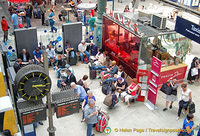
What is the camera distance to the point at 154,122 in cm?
938

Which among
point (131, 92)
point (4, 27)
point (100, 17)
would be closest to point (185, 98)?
point (131, 92)

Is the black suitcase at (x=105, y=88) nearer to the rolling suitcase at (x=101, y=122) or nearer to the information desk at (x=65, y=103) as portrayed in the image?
the rolling suitcase at (x=101, y=122)

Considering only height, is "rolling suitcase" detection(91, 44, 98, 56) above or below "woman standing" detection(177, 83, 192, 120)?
above

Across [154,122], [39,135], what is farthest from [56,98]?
[154,122]

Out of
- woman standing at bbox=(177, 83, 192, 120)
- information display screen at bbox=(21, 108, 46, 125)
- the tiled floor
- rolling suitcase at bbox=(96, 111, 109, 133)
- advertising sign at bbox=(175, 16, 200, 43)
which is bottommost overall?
the tiled floor

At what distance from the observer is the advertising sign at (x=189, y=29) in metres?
7.87

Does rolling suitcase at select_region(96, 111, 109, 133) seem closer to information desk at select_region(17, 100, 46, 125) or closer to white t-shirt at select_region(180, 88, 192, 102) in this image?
white t-shirt at select_region(180, 88, 192, 102)

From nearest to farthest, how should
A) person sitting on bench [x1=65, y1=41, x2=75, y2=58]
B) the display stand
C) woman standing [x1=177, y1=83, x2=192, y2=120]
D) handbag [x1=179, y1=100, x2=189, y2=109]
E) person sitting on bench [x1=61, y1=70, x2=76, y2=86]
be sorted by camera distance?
woman standing [x1=177, y1=83, x2=192, y2=120], handbag [x1=179, y1=100, x2=189, y2=109], the display stand, person sitting on bench [x1=61, y1=70, x2=76, y2=86], person sitting on bench [x1=65, y1=41, x2=75, y2=58]

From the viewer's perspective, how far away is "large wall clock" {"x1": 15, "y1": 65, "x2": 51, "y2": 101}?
4.79 m

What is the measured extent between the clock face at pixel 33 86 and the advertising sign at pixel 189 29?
5121 mm

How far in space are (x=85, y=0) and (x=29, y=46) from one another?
1479 cm

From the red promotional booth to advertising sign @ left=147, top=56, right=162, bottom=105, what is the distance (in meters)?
0.37

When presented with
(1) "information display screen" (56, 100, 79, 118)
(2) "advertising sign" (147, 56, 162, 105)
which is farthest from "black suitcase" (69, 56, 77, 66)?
(1) "information display screen" (56, 100, 79, 118)

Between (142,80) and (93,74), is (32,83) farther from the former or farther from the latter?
(93,74)
